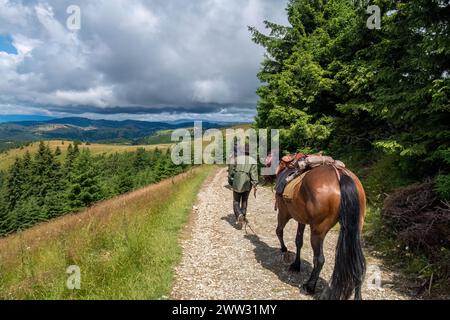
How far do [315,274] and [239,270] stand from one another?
177cm

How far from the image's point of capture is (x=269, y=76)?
20.8 metres

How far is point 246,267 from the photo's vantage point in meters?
7.07

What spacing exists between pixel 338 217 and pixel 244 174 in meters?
4.94

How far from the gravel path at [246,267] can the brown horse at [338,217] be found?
2.66 ft

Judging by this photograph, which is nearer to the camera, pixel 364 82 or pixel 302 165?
pixel 302 165

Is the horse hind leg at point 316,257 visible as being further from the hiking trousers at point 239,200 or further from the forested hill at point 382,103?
the hiking trousers at point 239,200

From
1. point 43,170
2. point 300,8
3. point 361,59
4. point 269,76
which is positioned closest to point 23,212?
point 43,170

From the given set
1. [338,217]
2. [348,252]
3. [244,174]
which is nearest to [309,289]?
[348,252]

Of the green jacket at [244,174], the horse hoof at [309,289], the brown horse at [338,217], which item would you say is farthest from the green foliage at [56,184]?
the brown horse at [338,217]

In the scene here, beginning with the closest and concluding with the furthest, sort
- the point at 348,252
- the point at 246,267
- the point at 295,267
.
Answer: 1. the point at 348,252
2. the point at 295,267
3. the point at 246,267

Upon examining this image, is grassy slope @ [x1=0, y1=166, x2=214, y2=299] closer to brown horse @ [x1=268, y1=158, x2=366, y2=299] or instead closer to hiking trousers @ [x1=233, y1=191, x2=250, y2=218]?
hiking trousers @ [x1=233, y1=191, x2=250, y2=218]

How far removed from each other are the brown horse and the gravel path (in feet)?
2.66

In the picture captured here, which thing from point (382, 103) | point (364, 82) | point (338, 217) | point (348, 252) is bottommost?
point (348, 252)

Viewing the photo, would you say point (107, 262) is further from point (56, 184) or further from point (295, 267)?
point (56, 184)
